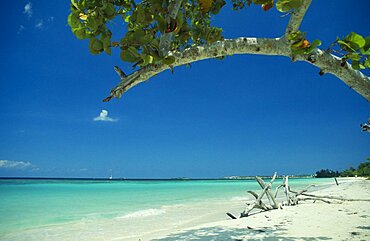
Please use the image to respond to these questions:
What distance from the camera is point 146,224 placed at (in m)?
8.98

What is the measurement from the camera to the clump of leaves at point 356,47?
208 centimetres

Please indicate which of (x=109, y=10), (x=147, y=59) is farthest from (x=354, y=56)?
(x=109, y=10)

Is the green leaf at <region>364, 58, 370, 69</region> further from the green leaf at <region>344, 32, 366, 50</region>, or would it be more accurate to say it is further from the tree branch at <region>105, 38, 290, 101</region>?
the tree branch at <region>105, 38, 290, 101</region>

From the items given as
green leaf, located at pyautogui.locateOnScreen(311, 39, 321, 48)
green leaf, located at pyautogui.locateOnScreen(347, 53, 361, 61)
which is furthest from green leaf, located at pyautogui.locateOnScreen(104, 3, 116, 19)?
green leaf, located at pyautogui.locateOnScreen(347, 53, 361, 61)

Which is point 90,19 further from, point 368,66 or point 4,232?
point 4,232

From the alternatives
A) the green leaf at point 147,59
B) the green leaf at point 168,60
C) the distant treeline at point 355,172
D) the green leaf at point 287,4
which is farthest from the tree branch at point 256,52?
the distant treeline at point 355,172

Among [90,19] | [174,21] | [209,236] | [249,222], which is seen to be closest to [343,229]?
[249,222]

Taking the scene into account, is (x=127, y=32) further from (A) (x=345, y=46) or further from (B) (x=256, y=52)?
(A) (x=345, y=46)

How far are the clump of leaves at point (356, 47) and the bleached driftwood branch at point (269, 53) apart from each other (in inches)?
6.8

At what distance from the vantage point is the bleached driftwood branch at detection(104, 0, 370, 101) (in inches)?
95.3

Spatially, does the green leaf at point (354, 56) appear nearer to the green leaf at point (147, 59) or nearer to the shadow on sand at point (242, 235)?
the green leaf at point (147, 59)

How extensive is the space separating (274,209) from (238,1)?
702 centimetres

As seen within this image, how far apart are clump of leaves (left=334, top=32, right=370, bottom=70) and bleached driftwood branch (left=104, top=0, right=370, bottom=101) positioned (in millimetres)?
173

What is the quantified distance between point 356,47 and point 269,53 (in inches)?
29.6
